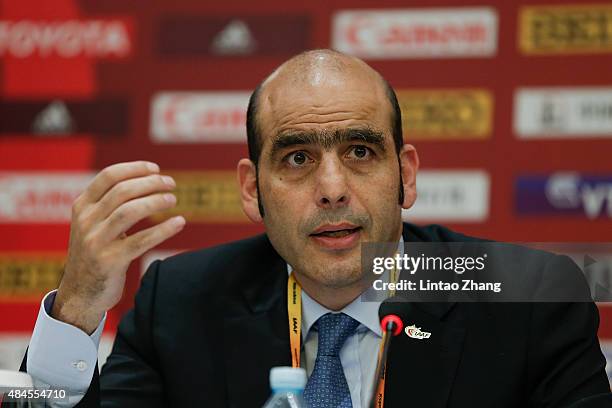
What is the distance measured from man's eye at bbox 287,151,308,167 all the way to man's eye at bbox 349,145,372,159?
12 cm

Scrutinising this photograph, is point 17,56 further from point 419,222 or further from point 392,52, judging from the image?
point 419,222

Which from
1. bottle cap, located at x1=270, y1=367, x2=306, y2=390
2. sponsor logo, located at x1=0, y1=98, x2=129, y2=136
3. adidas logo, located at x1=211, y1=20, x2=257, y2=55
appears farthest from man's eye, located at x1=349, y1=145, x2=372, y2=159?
sponsor logo, located at x1=0, y1=98, x2=129, y2=136

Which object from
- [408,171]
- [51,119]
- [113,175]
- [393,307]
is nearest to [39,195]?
[51,119]

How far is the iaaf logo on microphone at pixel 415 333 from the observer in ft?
7.11

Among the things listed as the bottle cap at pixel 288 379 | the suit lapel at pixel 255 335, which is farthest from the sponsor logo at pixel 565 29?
the bottle cap at pixel 288 379

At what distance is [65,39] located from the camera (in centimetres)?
Result: 434

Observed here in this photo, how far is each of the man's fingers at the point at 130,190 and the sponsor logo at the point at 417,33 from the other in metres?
2.30

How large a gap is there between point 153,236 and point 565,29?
8.61 feet

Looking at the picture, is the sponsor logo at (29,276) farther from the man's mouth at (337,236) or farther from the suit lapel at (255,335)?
the man's mouth at (337,236)

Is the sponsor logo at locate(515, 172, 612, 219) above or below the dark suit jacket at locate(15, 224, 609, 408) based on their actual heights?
above

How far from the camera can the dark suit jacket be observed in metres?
2.18

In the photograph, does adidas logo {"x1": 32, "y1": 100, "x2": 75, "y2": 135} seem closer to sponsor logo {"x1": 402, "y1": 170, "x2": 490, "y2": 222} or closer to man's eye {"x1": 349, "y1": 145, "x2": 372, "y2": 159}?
sponsor logo {"x1": 402, "y1": 170, "x2": 490, "y2": 222}

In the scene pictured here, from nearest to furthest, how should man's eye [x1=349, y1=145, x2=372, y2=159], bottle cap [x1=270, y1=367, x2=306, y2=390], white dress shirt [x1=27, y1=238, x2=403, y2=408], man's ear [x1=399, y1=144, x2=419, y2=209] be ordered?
bottle cap [x1=270, y1=367, x2=306, y2=390]
white dress shirt [x1=27, y1=238, x2=403, y2=408]
man's eye [x1=349, y1=145, x2=372, y2=159]
man's ear [x1=399, y1=144, x2=419, y2=209]

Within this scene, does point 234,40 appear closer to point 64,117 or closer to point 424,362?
point 64,117
